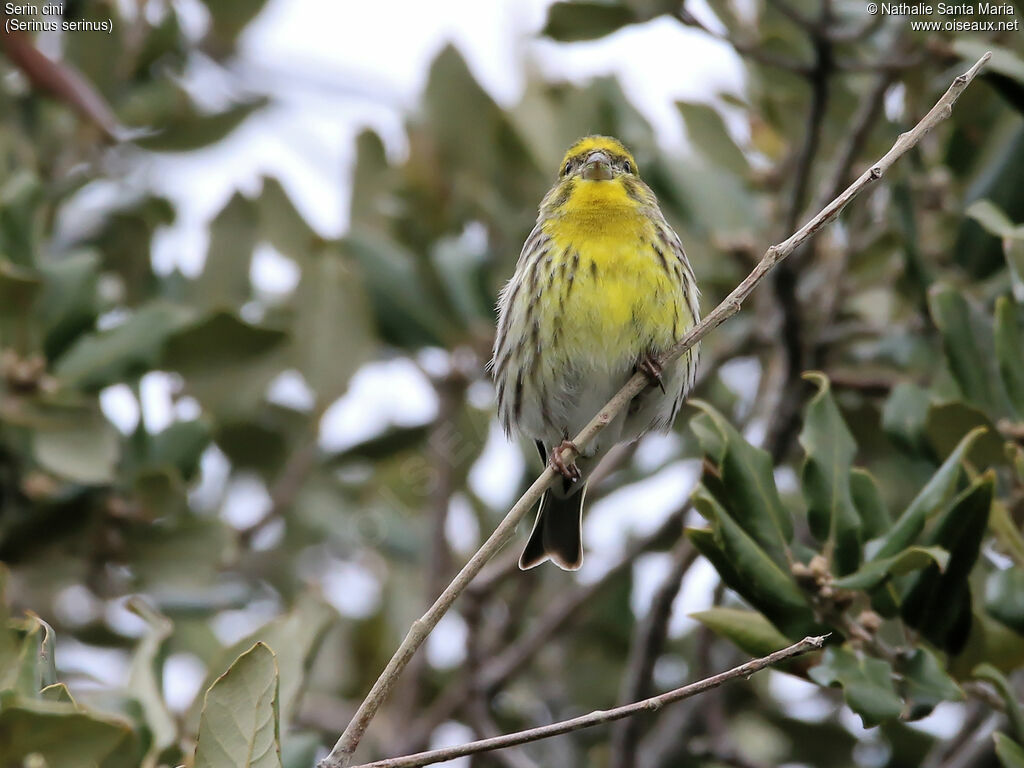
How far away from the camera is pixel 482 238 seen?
5680 millimetres

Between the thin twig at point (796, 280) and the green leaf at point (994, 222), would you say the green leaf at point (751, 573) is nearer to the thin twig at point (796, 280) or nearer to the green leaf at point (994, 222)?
the thin twig at point (796, 280)

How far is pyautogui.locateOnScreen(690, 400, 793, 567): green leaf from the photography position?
3.10m

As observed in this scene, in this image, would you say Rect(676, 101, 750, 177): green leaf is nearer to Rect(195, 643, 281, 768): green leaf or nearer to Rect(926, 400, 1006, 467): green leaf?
Rect(926, 400, 1006, 467): green leaf

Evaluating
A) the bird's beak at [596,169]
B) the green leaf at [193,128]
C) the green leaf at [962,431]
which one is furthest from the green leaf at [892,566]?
the green leaf at [193,128]

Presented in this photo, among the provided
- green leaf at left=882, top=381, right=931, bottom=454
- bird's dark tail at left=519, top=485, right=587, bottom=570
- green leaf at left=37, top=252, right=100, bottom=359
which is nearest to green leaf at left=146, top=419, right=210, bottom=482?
A: green leaf at left=37, top=252, right=100, bottom=359

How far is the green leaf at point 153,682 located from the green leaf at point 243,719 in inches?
27.5

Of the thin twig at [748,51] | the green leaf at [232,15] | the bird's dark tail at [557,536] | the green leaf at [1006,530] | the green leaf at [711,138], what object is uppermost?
the thin twig at [748,51]

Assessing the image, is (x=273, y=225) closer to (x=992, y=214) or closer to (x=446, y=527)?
(x=446, y=527)

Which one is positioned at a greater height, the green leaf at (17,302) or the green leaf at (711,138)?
the green leaf at (711,138)

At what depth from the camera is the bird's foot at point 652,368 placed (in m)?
3.97

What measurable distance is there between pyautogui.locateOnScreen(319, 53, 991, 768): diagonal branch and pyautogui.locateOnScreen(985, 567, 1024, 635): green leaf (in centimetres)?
101

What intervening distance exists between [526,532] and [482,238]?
4.23 feet

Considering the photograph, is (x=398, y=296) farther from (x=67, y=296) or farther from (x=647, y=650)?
(x=647, y=650)

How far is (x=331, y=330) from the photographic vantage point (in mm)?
5145
